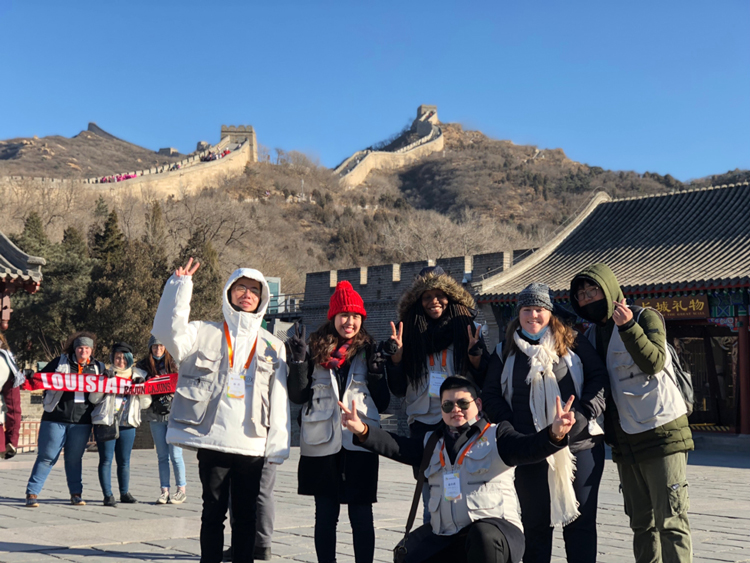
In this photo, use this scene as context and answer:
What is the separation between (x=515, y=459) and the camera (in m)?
4.25

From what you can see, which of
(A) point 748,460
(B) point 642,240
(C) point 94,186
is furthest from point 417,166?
(A) point 748,460

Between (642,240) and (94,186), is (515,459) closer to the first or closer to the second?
(642,240)

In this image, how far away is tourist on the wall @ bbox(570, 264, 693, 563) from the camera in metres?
4.54

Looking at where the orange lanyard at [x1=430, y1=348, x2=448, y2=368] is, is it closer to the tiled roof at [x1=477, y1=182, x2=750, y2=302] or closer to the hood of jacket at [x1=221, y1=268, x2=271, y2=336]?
the hood of jacket at [x1=221, y1=268, x2=271, y2=336]

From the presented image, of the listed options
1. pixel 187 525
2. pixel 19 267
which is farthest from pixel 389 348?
pixel 19 267

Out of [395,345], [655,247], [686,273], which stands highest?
[655,247]

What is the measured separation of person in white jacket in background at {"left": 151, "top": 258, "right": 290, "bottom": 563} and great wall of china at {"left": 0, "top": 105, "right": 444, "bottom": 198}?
53.3m

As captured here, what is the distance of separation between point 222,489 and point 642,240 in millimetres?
16920

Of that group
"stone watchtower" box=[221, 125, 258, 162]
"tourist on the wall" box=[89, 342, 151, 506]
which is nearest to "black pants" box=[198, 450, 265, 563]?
"tourist on the wall" box=[89, 342, 151, 506]

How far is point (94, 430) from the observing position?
824 cm

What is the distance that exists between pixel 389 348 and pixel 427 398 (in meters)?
0.41

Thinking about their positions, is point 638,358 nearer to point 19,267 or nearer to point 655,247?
point 19,267

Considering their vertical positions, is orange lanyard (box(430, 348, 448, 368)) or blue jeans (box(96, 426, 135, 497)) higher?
orange lanyard (box(430, 348, 448, 368))

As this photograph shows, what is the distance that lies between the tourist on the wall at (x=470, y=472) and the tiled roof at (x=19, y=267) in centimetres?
1193
